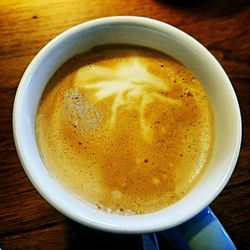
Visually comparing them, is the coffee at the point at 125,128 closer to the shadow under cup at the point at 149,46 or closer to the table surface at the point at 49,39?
the shadow under cup at the point at 149,46

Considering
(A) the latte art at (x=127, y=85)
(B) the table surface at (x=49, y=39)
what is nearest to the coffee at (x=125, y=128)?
(A) the latte art at (x=127, y=85)

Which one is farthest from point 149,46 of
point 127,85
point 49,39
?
point 49,39

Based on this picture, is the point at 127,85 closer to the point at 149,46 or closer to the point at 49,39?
the point at 149,46

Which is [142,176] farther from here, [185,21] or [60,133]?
[185,21]

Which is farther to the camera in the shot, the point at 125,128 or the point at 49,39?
the point at 49,39

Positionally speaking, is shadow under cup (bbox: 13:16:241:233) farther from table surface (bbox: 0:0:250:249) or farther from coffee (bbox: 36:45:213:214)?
table surface (bbox: 0:0:250:249)

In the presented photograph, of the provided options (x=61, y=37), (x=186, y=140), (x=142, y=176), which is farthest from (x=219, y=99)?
(x=61, y=37)
